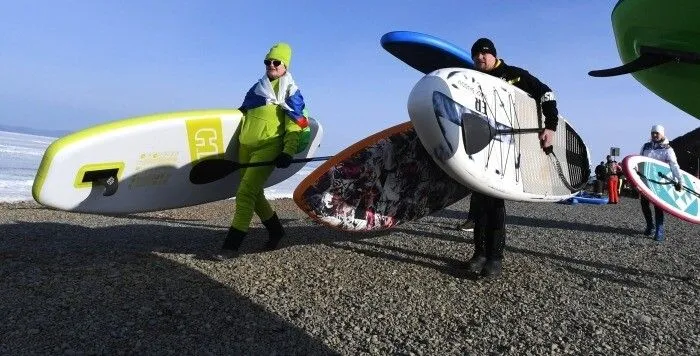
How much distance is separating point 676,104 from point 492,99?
143 centimetres

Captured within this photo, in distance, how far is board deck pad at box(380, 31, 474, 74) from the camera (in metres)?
4.89

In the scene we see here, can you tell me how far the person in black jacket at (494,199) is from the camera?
3594mm

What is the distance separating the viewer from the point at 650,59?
2.34m

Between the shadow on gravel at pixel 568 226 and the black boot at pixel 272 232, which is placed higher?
the black boot at pixel 272 232

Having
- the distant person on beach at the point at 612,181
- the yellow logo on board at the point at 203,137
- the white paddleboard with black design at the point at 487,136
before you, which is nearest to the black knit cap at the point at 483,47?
the white paddleboard with black design at the point at 487,136

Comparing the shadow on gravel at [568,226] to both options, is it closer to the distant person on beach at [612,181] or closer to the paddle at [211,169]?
the paddle at [211,169]

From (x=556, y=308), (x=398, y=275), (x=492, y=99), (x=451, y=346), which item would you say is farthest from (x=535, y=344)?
(x=492, y=99)

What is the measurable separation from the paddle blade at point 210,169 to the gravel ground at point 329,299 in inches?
24.5

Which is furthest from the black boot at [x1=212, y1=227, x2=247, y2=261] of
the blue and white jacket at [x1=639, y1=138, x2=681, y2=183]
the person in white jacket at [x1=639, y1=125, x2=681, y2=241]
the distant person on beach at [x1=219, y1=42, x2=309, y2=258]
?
the blue and white jacket at [x1=639, y1=138, x2=681, y2=183]

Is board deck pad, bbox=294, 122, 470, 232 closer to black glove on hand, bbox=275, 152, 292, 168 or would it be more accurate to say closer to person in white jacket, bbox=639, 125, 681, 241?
black glove on hand, bbox=275, 152, 292, 168

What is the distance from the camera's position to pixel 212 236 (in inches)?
207

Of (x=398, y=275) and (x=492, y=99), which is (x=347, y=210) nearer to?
(x=398, y=275)

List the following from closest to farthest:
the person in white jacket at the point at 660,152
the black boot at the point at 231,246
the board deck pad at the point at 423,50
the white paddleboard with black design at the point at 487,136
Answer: the white paddleboard with black design at the point at 487,136 < the black boot at the point at 231,246 < the board deck pad at the point at 423,50 < the person in white jacket at the point at 660,152

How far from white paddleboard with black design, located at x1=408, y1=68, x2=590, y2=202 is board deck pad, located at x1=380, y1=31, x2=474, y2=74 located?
1069 millimetres
